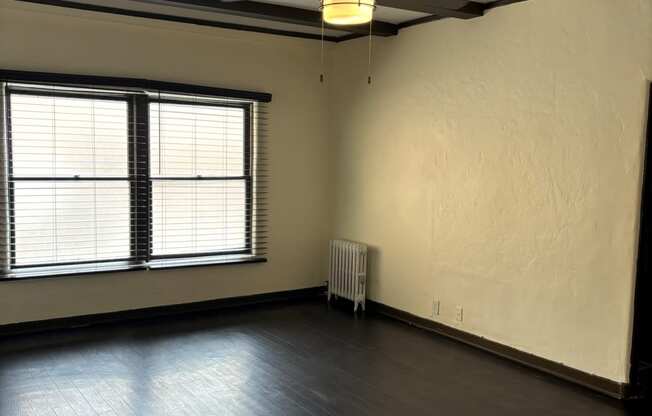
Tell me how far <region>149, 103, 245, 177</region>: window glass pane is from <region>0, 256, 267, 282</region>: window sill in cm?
76

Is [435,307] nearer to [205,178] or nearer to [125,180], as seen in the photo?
[205,178]

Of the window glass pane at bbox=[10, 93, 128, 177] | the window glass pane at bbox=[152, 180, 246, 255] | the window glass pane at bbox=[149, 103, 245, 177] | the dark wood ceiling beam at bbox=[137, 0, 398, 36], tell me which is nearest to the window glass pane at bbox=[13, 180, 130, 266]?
the window glass pane at bbox=[10, 93, 128, 177]

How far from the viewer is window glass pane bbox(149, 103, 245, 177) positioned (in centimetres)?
519

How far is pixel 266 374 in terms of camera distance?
3.96 m

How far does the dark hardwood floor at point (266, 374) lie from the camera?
3465mm

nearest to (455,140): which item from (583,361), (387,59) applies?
(387,59)

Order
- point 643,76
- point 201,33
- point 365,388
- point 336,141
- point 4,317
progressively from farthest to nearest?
point 336,141, point 201,33, point 4,317, point 365,388, point 643,76

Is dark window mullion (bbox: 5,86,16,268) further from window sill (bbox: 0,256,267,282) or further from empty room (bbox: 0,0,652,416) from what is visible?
window sill (bbox: 0,256,267,282)

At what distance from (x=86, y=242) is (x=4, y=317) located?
31.5 inches

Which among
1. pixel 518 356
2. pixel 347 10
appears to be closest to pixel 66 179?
pixel 347 10

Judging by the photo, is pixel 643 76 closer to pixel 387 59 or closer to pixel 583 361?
pixel 583 361

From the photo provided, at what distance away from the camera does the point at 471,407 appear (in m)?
3.50

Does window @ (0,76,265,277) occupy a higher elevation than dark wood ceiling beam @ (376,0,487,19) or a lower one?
lower

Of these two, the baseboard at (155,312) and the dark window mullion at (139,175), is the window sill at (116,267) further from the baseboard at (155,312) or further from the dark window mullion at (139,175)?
the baseboard at (155,312)
